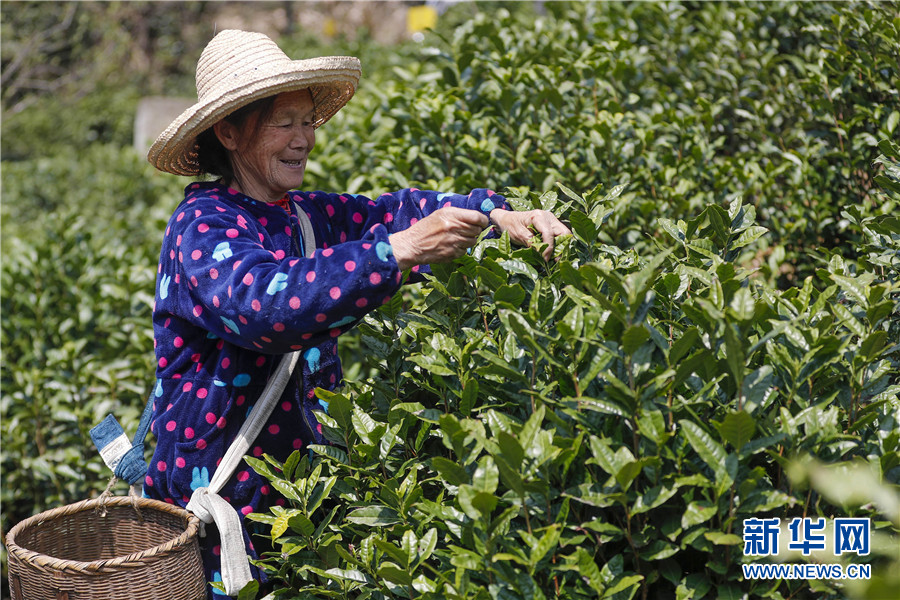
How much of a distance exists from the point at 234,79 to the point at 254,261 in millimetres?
589

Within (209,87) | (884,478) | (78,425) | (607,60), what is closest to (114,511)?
(209,87)

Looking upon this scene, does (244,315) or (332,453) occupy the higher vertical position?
(244,315)

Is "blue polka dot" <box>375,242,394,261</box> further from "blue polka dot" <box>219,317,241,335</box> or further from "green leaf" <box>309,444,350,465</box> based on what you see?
"green leaf" <box>309,444,350,465</box>

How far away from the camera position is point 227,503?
2.03m

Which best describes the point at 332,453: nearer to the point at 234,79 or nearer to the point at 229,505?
the point at 229,505

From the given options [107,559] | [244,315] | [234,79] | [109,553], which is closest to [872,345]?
[244,315]

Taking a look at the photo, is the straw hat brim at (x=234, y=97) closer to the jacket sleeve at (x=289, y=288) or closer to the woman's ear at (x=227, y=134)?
the woman's ear at (x=227, y=134)

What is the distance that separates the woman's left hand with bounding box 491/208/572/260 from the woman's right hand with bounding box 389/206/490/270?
6.8 inches

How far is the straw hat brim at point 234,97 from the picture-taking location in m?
2.11

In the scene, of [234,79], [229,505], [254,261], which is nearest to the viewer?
[254,261]

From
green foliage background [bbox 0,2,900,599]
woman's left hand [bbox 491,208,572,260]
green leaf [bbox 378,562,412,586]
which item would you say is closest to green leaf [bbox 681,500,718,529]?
green foliage background [bbox 0,2,900,599]

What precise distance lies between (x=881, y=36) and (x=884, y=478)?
6.52 feet

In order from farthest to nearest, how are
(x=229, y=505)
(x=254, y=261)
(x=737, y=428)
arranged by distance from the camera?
(x=229, y=505) → (x=254, y=261) → (x=737, y=428)

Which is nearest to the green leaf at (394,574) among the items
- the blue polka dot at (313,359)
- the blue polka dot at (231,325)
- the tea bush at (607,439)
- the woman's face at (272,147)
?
the tea bush at (607,439)
